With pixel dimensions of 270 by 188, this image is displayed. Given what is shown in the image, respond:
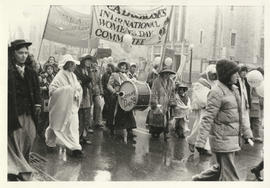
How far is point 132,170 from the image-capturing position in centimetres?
601

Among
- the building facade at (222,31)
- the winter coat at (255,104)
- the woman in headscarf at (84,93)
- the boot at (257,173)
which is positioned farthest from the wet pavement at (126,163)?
the building facade at (222,31)

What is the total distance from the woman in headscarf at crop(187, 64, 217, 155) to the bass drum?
0.60 metres

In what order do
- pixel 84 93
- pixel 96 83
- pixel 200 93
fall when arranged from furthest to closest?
1. pixel 96 83
2. pixel 84 93
3. pixel 200 93

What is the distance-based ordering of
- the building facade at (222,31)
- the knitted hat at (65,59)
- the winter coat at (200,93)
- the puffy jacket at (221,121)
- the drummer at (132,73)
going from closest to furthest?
the puffy jacket at (221,121)
the building facade at (222,31)
the knitted hat at (65,59)
the winter coat at (200,93)
the drummer at (132,73)

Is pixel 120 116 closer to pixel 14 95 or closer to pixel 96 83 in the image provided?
pixel 96 83

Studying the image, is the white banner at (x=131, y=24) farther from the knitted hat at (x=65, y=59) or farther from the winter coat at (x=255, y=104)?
the winter coat at (x=255, y=104)

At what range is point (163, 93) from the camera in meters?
7.07

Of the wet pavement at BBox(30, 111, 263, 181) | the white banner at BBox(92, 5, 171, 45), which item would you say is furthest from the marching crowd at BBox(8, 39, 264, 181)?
the white banner at BBox(92, 5, 171, 45)

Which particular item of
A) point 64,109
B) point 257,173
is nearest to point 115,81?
point 64,109

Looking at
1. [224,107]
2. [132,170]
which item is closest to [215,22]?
[224,107]

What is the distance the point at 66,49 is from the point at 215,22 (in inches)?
65.5

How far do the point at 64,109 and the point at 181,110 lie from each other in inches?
66.8

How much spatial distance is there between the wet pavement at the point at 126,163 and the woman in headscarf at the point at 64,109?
128 mm

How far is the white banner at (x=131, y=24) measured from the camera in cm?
601
